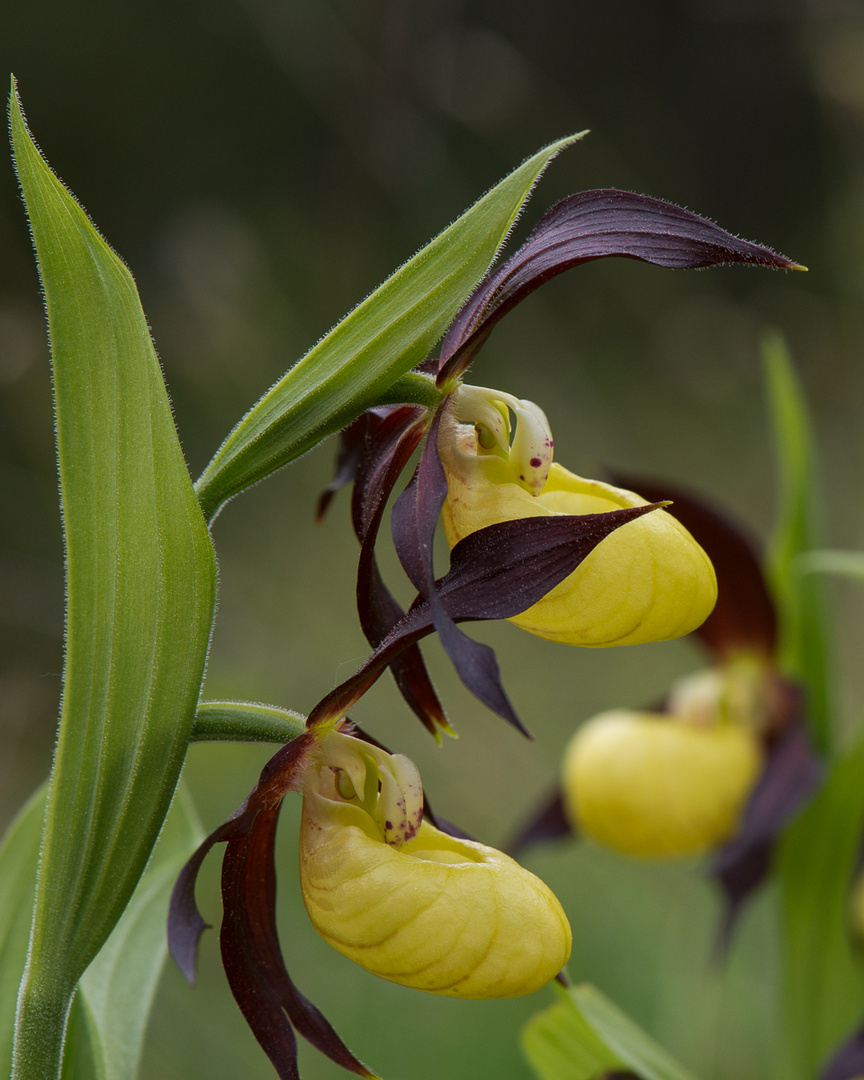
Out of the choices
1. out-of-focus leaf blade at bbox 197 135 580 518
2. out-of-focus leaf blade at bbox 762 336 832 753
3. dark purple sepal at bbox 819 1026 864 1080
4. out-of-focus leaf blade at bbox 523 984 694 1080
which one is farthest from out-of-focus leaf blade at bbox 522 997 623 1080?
out-of-focus leaf blade at bbox 762 336 832 753

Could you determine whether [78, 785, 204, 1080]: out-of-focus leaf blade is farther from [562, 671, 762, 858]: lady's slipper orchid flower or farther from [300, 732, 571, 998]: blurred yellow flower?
[562, 671, 762, 858]: lady's slipper orchid flower

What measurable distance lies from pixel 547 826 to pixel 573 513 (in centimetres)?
91

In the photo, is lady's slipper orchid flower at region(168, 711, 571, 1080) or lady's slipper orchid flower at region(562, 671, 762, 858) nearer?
lady's slipper orchid flower at region(168, 711, 571, 1080)

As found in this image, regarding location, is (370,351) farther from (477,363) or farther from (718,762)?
(477,363)

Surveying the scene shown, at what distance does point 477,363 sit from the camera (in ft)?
9.25

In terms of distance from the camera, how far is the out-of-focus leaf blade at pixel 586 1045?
68 centimetres

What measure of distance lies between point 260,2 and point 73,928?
2568 millimetres

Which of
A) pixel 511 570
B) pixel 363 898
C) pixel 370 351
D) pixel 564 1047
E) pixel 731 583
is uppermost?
pixel 370 351

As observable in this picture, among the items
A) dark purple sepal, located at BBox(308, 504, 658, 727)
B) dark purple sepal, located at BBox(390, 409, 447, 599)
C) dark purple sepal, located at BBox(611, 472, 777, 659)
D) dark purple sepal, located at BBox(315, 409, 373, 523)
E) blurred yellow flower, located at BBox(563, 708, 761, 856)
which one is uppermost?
dark purple sepal, located at BBox(315, 409, 373, 523)

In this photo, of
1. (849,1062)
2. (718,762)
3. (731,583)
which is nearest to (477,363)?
(731,583)

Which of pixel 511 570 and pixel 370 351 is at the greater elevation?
pixel 370 351

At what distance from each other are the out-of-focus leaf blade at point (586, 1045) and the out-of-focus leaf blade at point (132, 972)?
275 mm

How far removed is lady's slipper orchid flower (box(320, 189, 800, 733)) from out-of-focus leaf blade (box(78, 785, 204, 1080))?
23 cm

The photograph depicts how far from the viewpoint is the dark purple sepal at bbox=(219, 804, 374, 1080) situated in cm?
49
